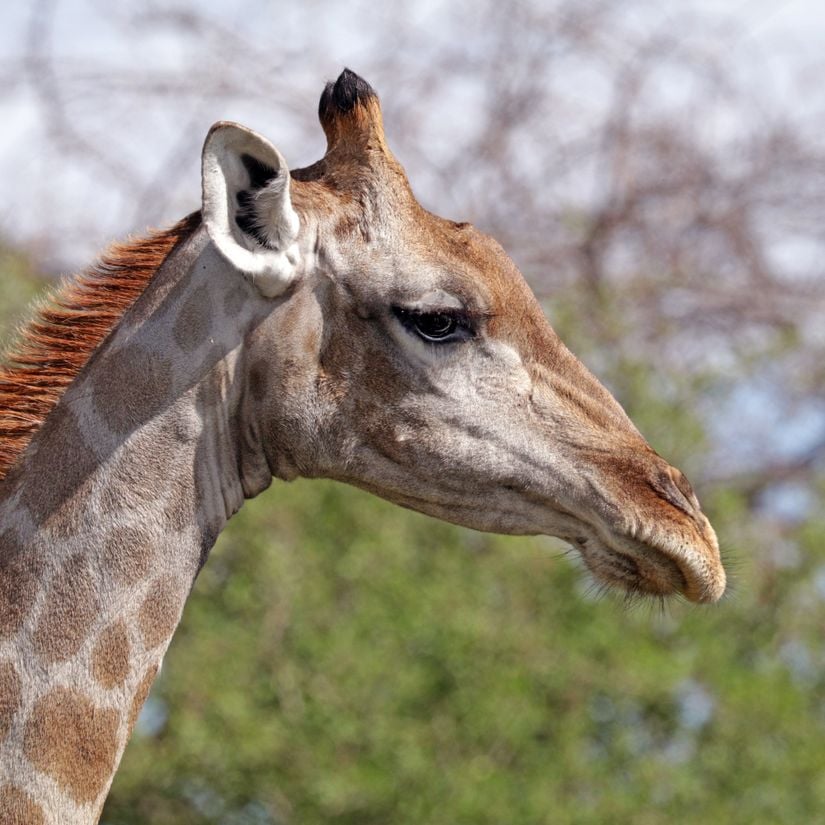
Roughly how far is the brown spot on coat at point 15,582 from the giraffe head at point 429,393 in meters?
0.78

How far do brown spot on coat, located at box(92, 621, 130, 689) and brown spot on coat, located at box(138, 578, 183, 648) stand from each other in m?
0.07

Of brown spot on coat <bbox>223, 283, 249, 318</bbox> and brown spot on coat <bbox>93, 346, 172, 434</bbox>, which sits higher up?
brown spot on coat <bbox>223, 283, 249, 318</bbox>

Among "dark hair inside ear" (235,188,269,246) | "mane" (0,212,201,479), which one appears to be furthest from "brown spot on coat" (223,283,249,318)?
"mane" (0,212,201,479)

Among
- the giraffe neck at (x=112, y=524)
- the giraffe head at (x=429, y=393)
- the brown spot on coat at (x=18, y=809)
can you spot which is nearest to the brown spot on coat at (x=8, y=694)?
the giraffe neck at (x=112, y=524)

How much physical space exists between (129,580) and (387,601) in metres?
8.81

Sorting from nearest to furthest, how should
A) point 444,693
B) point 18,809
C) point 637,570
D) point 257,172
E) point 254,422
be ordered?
point 18,809, point 257,172, point 254,422, point 637,570, point 444,693

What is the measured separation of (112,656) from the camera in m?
4.59

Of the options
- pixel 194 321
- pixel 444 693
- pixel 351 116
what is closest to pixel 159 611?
pixel 194 321

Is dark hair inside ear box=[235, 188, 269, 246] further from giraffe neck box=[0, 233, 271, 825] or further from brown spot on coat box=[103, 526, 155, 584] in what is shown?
brown spot on coat box=[103, 526, 155, 584]

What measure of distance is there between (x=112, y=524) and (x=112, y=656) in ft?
1.22

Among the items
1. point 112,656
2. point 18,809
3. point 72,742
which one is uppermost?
point 112,656

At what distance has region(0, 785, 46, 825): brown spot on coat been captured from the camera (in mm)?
4387

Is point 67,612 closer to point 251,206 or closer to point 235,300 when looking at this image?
point 235,300

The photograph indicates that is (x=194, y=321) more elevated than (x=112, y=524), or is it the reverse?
(x=194, y=321)
